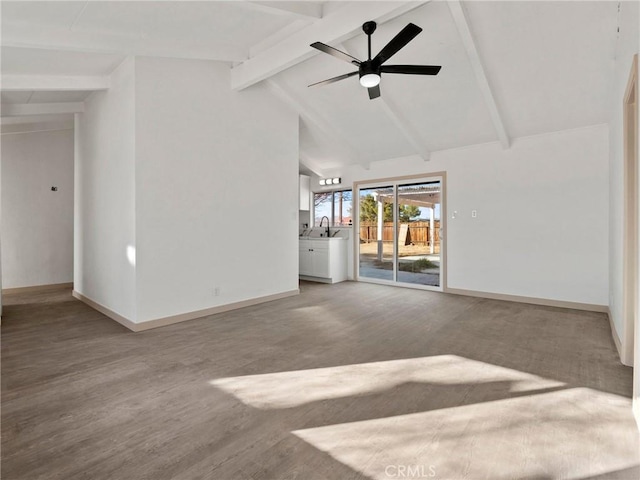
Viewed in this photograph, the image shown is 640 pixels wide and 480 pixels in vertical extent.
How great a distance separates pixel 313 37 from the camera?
12.2ft

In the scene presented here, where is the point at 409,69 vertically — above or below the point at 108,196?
above

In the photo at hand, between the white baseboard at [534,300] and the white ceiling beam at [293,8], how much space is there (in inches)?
185

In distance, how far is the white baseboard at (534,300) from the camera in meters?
4.66

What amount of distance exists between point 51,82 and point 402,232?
5.87m

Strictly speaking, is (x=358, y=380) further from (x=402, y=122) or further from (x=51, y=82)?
(x=51, y=82)

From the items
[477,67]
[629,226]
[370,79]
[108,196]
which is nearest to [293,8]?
[370,79]

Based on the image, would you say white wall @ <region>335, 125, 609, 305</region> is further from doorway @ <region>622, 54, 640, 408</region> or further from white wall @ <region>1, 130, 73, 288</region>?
white wall @ <region>1, 130, 73, 288</region>

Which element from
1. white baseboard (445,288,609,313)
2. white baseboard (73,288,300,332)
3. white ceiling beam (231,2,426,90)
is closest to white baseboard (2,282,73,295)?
white baseboard (73,288,300,332)

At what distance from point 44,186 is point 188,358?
5602mm

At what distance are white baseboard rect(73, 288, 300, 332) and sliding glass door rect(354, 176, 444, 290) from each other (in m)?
2.34

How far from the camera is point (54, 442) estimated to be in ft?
5.96

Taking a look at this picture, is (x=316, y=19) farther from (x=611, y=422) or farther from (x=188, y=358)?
(x=611, y=422)

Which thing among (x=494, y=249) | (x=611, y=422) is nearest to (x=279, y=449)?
(x=611, y=422)

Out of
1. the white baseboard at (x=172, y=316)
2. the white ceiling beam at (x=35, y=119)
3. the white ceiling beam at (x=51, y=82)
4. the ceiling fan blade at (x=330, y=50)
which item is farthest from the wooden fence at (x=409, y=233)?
the white ceiling beam at (x=35, y=119)
